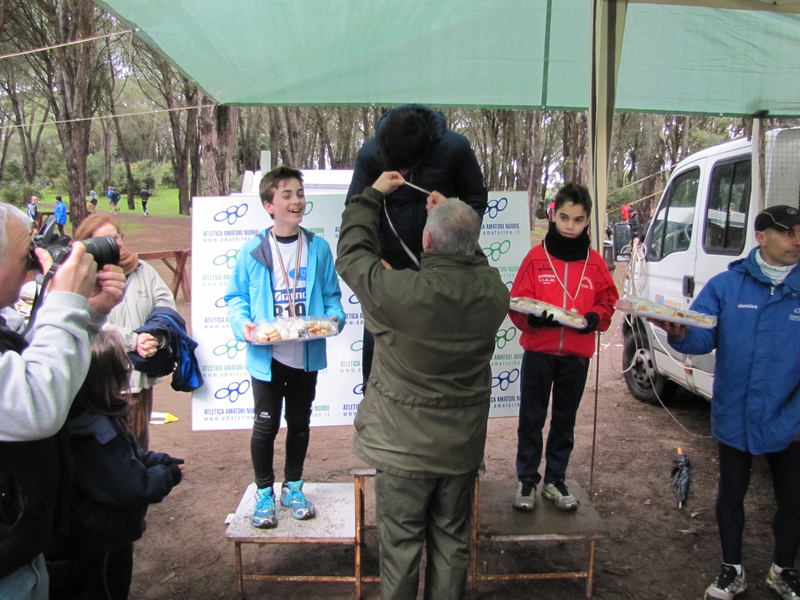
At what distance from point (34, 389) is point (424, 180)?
183 cm

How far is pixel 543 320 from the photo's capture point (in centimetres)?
299

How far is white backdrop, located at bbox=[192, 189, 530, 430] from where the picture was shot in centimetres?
403

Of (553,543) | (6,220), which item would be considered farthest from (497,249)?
(6,220)

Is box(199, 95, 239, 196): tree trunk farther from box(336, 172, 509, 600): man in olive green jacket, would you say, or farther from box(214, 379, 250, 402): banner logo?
box(336, 172, 509, 600): man in olive green jacket

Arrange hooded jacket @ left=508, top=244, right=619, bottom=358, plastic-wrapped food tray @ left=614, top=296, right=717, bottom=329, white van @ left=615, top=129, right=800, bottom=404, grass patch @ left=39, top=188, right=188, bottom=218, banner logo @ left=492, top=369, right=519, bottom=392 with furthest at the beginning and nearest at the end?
grass patch @ left=39, top=188, right=188, bottom=218
white van @ left=615, top=129, right=800, bottom=404
banner logo @ left=492, top=369, right=519, bottom=392
hooded jacket @ left=508, top=244, right=619, bottom=358
plastic-wrapped food tray @ left=614, top=296, right=717, bottom=329

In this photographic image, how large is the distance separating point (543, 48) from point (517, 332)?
6.61ft

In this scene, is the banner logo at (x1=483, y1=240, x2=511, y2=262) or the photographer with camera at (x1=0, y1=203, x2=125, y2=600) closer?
the photographer with camera at (x1=0, y1=203, x2=125, y2=600)

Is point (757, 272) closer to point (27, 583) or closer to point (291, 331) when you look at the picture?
point (291, 331)

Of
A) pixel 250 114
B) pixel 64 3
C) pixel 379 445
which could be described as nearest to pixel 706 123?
pixel 250 114

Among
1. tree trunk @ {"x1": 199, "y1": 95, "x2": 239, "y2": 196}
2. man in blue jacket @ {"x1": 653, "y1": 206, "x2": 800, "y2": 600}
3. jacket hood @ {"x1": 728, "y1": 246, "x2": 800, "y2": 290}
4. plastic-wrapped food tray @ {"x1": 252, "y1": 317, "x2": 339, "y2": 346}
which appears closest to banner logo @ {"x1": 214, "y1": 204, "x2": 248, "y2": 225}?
plastic-wrapped food tray @ {"x1": 252, "y1": 317, "x2": 339, "y2": 346}

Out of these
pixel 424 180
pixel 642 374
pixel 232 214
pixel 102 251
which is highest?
pixel 424 180

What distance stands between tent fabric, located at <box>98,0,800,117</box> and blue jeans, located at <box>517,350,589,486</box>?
5.57 feet

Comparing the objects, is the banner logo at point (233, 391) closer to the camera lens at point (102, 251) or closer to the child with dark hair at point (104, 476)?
the child with dark hair at point (104, 476)

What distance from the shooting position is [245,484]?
4.57 meters
